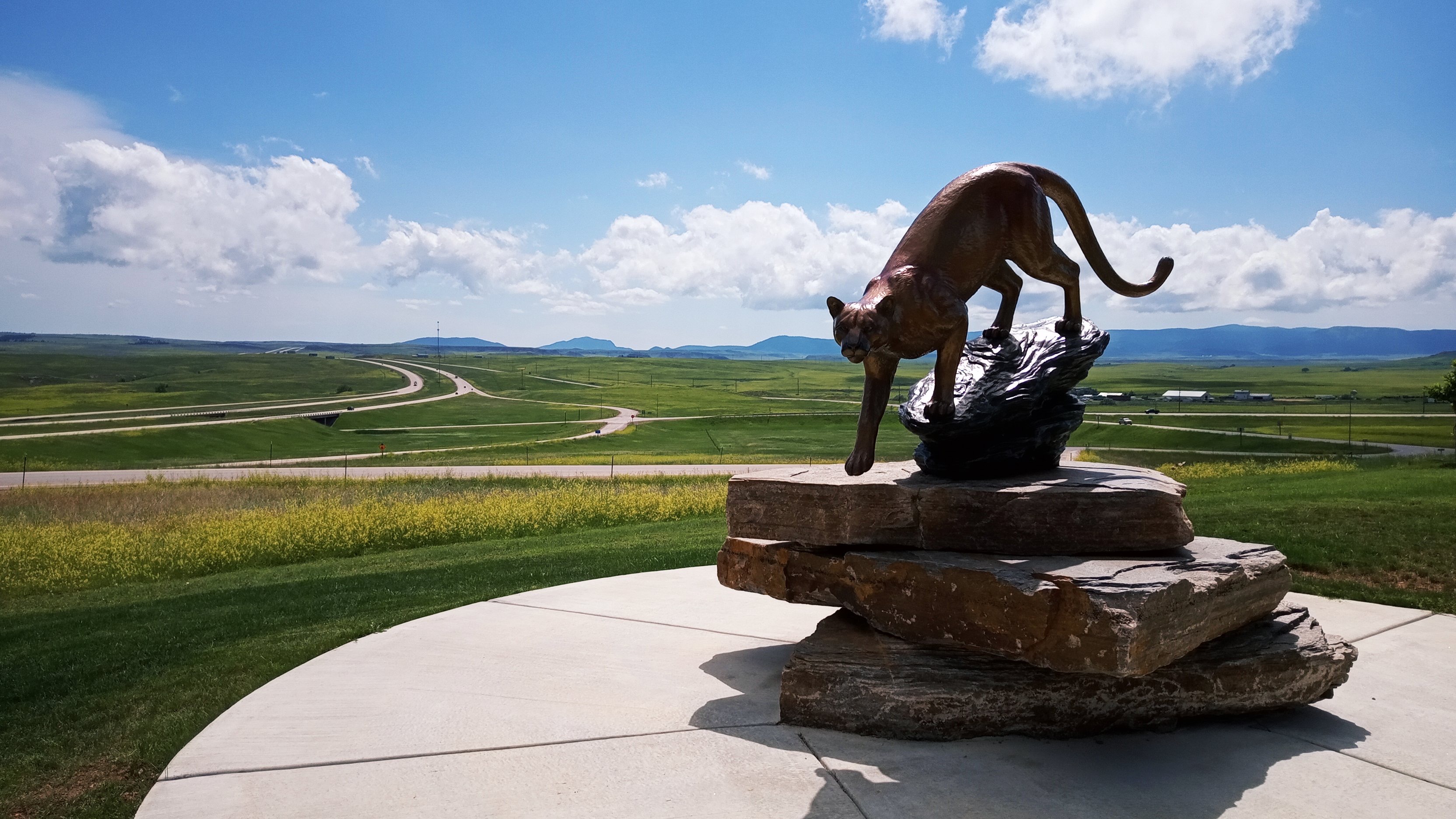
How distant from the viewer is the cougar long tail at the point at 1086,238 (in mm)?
5738

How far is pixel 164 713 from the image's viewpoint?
5629 millimetres

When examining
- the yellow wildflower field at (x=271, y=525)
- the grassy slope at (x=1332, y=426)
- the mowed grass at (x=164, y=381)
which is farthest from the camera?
the mowed grass at (x=164, y=381)

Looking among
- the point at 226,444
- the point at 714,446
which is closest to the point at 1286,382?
the point at 714,446

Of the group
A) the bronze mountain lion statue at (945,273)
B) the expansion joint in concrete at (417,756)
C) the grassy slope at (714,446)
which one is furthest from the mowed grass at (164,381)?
the bronze mountain lion statue at (945,273)

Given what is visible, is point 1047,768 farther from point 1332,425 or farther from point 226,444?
point 1332,425

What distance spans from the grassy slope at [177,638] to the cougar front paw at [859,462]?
434cm

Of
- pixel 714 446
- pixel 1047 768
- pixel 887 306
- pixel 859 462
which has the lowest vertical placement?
pixel 714 446

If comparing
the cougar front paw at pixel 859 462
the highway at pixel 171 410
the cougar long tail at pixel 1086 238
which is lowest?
the highway at pixel 171 410

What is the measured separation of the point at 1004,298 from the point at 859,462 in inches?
76.7

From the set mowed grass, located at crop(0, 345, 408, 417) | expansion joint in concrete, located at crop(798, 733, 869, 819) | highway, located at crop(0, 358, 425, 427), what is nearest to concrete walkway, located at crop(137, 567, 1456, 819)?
expansion joint in concrete, located at crop(798, 733, 869, 819)

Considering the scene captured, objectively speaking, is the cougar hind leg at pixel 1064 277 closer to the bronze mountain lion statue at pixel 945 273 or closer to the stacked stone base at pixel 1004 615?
the bronze mountain lion statue at pixel 945 273

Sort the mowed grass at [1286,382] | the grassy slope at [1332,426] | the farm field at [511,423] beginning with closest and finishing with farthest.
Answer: the farm field at [511,423] < the grassy slope at [1332,426] < the mowed grass at [1286,382]

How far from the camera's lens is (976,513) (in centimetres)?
530

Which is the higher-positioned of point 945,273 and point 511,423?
point 945,273
